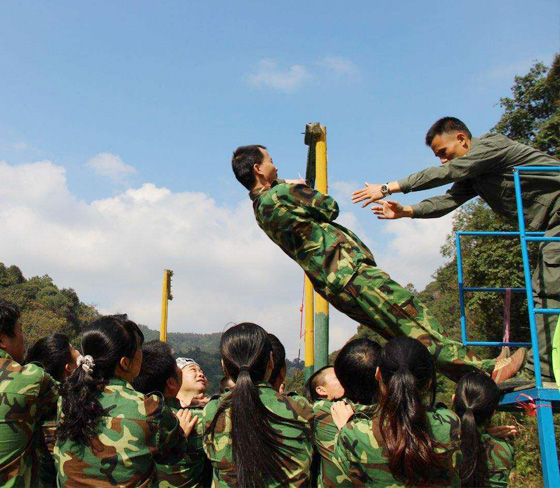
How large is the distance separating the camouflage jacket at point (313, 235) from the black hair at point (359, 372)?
48 cm

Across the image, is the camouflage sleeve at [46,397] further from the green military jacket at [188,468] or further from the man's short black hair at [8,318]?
the green military jacket at [188,468]

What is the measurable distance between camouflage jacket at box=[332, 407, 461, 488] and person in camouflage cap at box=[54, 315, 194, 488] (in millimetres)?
821

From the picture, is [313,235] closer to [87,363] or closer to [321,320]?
[87,363]

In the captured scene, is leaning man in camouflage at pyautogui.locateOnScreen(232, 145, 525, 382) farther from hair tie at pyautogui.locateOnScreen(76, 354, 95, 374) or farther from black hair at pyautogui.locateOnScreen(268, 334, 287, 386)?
hair tie at pyautogui.locateOnScreen(76, 354, 95, 374)

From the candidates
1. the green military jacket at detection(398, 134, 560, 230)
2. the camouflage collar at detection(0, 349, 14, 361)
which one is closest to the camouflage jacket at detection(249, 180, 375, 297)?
the green military jacket at detection(398, 134, 560, 230)

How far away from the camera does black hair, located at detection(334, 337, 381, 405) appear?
9.73 ft

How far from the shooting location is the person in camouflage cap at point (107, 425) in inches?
103

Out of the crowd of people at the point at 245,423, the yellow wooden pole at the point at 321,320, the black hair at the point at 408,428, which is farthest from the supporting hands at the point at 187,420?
the yellow wooden pole at the point at 321,320

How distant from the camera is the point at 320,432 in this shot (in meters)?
2.93

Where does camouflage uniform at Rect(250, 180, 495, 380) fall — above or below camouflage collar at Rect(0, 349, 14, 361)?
above

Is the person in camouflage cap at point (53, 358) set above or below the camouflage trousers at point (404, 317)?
below

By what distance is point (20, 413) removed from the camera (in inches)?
116

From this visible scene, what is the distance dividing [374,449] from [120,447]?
1095 millimetres

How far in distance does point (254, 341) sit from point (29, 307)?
4820cm
